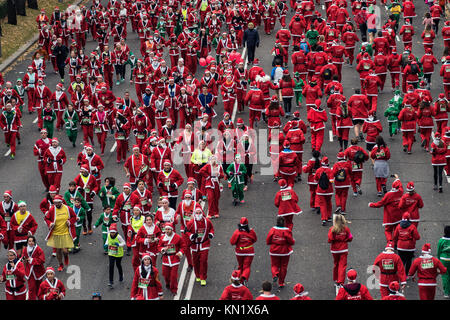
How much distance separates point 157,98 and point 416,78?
8.06 metres

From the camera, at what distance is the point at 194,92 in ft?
94.6

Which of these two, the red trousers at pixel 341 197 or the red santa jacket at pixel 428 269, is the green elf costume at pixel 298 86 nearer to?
the red trousers at pixel 341 197

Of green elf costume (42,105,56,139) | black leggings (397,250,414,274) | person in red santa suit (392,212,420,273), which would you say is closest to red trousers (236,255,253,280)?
person in red santa suit (392,212,420,273)

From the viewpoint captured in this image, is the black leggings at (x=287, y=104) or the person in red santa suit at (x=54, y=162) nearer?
the person in red santa suit at (x=54, y=162)

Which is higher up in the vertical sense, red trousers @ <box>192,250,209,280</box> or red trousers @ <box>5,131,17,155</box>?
red trousers @ <box>192,250,209,280</box>

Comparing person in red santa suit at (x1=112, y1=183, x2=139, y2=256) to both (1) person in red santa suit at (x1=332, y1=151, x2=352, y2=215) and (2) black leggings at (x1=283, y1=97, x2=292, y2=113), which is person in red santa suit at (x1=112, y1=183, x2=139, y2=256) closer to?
(1) person in red santa suit at (x1=332, y1=151, x2=352, y2=215)

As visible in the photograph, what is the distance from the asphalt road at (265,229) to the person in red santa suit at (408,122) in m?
0.46

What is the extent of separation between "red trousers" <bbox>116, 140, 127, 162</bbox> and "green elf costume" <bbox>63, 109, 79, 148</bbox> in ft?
6.79

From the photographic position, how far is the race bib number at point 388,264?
17547mm

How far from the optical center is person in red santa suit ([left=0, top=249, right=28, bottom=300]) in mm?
18156

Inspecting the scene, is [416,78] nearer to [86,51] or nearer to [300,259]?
[300,259]

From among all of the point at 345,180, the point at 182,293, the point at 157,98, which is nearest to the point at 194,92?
the point at 157,98

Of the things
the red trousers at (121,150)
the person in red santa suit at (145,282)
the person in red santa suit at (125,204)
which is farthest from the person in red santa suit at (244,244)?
the red trousers at (121,150)

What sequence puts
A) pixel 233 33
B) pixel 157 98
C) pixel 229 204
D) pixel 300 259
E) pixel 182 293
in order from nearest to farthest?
pixel 182 293 → pixel 300 259 → pixel 229 204 → pixel 157 98 → pixel 233 33
